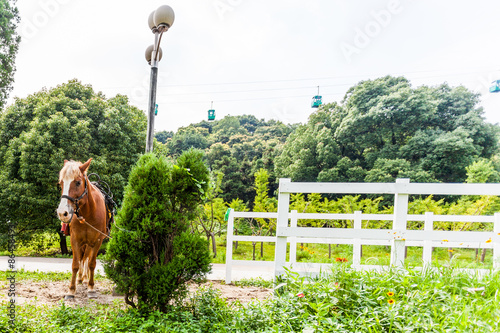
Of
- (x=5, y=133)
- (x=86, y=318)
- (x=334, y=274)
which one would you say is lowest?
(x=86, y=318)

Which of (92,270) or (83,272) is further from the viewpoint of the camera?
(83,272)

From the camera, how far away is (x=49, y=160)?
691 centimetres

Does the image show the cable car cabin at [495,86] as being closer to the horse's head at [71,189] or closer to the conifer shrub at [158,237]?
the conifer shrub at [158,237]

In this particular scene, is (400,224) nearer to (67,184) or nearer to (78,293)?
(67,184)

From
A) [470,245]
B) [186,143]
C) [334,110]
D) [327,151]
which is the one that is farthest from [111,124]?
[186,143]

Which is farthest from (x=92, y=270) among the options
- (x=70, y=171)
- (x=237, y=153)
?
(x=237, y=153)

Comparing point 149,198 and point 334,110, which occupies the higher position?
point 334,110

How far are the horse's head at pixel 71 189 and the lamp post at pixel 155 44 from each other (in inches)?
39.9

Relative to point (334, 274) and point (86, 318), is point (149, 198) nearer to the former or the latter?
point (86, 318)

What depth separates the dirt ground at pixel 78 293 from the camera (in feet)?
10.6

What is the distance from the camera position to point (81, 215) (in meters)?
3.29

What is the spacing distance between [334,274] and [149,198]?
6.39 ft

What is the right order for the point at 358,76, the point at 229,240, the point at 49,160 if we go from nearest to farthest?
the point at 229,240 → the point at 49,160 → the point at 358,76

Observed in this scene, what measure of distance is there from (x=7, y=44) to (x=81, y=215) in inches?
359
